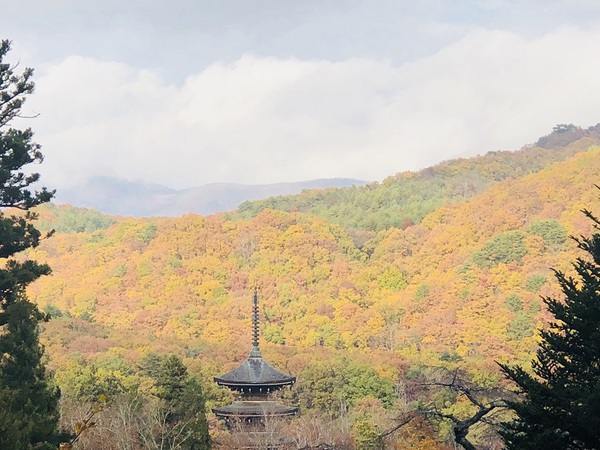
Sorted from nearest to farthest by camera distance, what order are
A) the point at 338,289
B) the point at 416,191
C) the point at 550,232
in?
1. the point at 550,232
2. the point at 338,289
3. the point at 416,191

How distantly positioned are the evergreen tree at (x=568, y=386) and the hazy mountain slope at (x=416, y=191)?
87.9 meters

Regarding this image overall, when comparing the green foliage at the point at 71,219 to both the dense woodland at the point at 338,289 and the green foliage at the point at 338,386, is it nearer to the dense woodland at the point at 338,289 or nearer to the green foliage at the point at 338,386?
the dense woodland at the point at 338,289

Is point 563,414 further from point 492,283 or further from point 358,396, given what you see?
point 492,283

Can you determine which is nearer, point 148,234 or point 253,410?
point 253,410

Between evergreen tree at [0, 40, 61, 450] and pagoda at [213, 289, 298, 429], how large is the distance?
6020 millimetres

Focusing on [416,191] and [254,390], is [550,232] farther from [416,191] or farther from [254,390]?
[254,390]

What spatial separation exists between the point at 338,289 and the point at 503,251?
14045mm

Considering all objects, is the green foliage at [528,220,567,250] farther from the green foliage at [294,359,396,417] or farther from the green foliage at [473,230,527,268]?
the green foliage at [294,359,396,417]

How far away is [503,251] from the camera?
245 feet

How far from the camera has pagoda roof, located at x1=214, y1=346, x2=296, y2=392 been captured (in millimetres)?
28156

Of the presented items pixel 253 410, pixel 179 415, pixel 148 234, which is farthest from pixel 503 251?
pixel 179 415

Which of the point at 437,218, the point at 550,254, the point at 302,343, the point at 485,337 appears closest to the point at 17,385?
the point at 485,337

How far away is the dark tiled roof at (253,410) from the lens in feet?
91.8

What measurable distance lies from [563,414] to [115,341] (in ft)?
178
